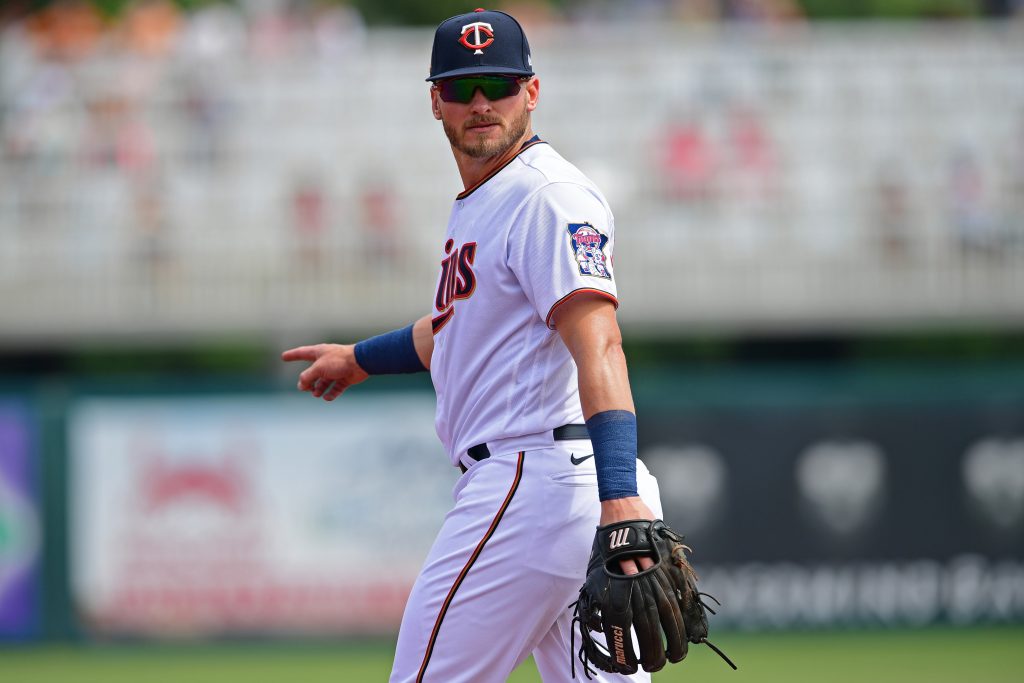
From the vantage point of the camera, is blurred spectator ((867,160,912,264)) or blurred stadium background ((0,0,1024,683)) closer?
blurred stadium background ((0,0,1024,683))

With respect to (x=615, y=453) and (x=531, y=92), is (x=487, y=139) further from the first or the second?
(x=615, y=453)

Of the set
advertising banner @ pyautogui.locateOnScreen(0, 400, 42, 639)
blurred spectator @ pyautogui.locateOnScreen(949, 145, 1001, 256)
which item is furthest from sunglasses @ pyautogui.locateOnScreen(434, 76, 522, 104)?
blurred spectator @ pyautogui.locateOnScreen(949, 145, 1001, 256)

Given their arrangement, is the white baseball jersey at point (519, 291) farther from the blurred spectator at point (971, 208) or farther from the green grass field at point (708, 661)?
the blurred spectator at point (971, 208)

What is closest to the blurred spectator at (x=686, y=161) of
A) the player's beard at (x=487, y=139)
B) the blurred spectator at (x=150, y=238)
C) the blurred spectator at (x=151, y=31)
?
the blurred spectator at (x=150, y=238)

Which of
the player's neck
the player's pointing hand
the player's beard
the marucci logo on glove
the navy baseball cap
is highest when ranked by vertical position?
the navy baseball cap

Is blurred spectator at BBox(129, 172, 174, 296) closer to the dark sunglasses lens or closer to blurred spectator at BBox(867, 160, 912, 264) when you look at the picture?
blurred spectator at BBox(867, 160, 912, 264)

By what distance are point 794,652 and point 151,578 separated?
191 inches

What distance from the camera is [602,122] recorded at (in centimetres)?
1379

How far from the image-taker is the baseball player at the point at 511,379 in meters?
3.69

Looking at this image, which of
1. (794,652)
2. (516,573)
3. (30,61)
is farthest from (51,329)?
(516,573)

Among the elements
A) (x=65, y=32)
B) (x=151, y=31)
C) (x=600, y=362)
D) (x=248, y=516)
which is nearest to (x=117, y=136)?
(x=151, y=31)

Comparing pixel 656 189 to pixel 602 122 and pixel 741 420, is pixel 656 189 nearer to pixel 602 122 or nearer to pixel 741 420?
pixel 602 122

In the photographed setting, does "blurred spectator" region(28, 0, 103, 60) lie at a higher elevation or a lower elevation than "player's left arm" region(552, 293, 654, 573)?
higher

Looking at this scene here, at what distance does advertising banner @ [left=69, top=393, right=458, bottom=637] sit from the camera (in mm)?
11531
